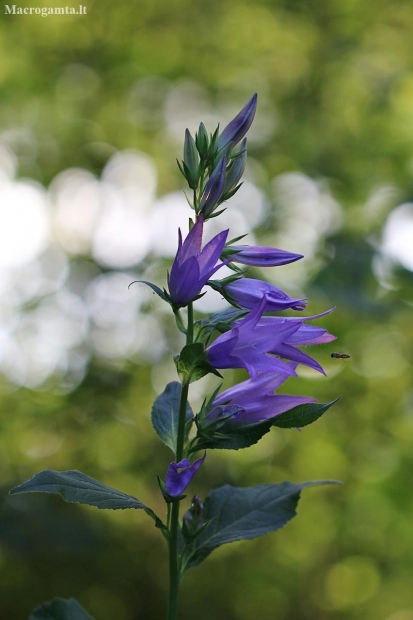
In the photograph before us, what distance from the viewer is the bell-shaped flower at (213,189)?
1.24 meters

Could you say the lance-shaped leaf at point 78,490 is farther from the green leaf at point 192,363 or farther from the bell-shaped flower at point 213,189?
the bell-shaped flower at point 213,189

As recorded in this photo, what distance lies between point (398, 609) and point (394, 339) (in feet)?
9.68

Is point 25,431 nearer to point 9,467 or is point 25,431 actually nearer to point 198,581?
point 9,467

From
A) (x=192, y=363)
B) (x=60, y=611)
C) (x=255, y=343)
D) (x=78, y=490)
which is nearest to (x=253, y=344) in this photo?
(x=255, y=343)

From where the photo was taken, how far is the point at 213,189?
4.08ft

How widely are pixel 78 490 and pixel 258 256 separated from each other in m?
0.59

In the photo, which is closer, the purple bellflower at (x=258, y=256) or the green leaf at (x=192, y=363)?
the green leaf at (x=192, y=363)

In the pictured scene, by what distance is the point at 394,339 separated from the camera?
5016 millimetres

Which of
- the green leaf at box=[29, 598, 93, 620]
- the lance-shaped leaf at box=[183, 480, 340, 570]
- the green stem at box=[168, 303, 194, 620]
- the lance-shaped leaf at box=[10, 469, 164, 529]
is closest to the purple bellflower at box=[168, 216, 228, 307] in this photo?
the green stem at box=[168, 303, 194, 620]

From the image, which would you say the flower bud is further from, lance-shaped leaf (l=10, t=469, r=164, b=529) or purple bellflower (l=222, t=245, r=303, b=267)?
lance-shaped leaf (l=10, t=469, r=164, b=529)

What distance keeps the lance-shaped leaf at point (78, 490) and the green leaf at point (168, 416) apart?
161mm

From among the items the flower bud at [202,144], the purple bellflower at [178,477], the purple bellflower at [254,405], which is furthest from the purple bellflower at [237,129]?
the purple bellflower at [178,477]

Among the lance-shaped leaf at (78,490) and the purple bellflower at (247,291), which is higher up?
the purple bellflower at (247,291)

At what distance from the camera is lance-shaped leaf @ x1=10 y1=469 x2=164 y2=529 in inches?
44.2
